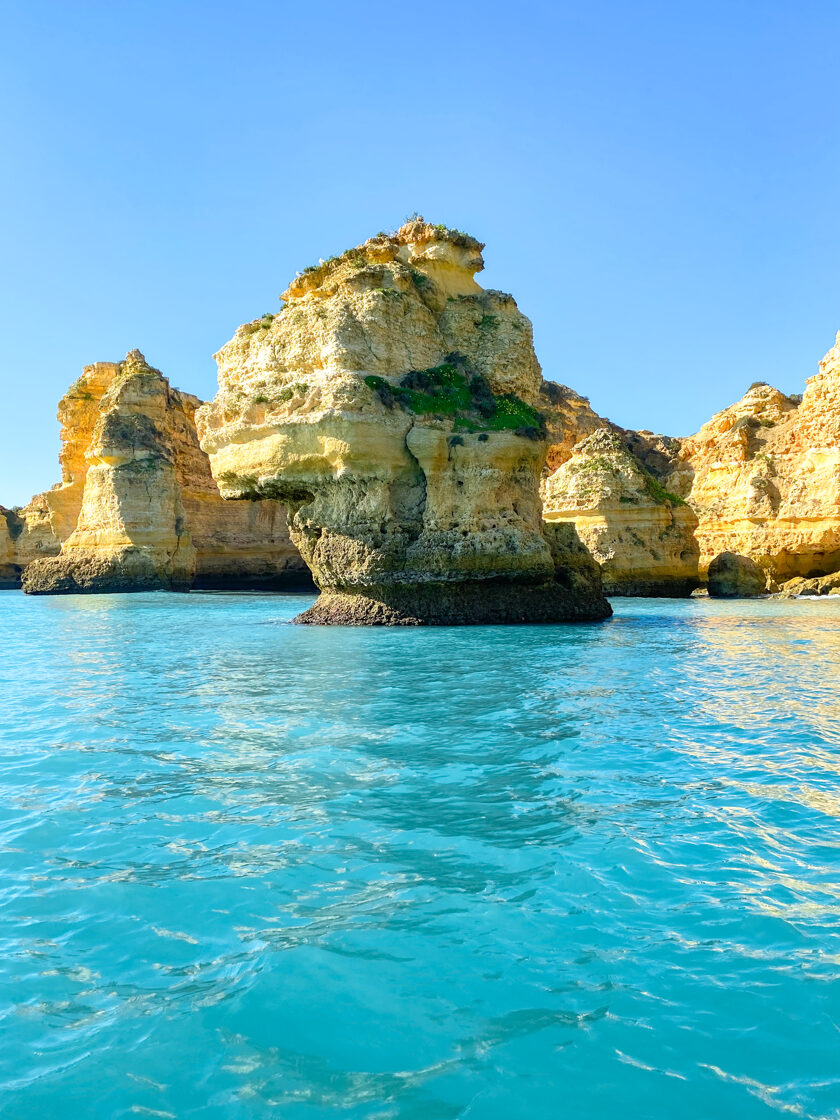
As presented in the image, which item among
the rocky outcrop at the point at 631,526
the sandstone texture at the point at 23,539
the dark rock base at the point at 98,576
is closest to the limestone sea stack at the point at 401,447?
the rocky outcrop at the point at 631,526

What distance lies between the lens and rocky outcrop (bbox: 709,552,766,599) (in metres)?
32.7

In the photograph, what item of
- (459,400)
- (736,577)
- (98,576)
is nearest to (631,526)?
(736,577)

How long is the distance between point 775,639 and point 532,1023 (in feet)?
43.5

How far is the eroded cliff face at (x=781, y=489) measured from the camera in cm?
3353

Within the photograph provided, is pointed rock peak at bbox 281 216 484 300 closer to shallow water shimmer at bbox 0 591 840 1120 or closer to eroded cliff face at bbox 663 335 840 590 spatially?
shallow water shimmer at bbox 0 591 840 1120

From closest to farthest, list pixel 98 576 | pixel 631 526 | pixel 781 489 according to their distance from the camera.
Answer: pixel 631 526 → pixel 781 489 → pixel 98 576

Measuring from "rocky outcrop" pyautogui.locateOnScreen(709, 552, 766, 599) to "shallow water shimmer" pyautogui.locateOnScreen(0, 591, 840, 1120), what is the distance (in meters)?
26.9

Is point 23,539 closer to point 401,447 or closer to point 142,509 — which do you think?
point 142,509

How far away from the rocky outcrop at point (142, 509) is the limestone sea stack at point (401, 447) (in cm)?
2009

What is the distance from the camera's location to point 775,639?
14352 mm

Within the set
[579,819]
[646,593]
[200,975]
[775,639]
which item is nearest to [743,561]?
[646,593]

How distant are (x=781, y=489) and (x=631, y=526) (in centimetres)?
862

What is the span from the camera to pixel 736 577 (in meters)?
32.8

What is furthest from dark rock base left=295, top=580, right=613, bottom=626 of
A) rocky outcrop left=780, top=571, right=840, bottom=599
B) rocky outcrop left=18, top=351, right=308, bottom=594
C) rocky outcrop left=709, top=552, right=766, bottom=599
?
rocky outcrop left=18, top=351, right=308, bottom=594
